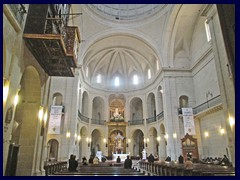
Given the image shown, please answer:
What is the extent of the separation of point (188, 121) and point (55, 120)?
12523mm

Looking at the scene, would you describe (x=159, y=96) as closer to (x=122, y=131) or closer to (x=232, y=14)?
(x=122, y=131)

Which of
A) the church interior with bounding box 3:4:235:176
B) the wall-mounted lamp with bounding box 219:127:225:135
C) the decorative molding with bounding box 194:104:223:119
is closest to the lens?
the church interior with bounding box 3:4:235:176

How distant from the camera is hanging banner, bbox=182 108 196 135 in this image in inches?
725

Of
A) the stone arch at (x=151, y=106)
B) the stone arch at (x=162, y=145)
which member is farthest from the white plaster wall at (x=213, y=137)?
the stone arch at (x=151, y=106)

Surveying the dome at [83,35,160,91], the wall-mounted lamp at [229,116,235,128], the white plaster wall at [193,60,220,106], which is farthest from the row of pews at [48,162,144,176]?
the dome at [83,35,160,91]

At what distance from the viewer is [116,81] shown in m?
30.1

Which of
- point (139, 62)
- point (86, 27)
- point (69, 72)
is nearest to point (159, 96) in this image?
point (139, 62)

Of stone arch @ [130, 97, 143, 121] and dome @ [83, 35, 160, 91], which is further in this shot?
stone arch @ [130, 97, 143, 121]

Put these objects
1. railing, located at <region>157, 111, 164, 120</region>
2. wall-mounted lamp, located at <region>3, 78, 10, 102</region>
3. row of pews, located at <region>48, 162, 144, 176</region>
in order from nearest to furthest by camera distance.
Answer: wall-mounted lamp, located at <region>3, 78, 10, 102</region>
row of pews, located at <region>48, 162, 144, 176</region>
railing, located at <region>157, 111, 164, 120</region>

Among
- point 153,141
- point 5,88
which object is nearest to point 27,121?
point 5,88

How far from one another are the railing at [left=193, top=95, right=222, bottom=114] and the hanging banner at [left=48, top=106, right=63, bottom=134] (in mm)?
13262

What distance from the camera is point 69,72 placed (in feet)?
32.6

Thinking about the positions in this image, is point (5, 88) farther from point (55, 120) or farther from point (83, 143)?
point (83, 143)

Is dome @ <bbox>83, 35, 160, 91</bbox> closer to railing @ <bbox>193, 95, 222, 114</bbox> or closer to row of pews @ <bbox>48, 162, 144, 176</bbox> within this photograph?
railing @ <bbox>193, 95, 222, 114</bbox>
